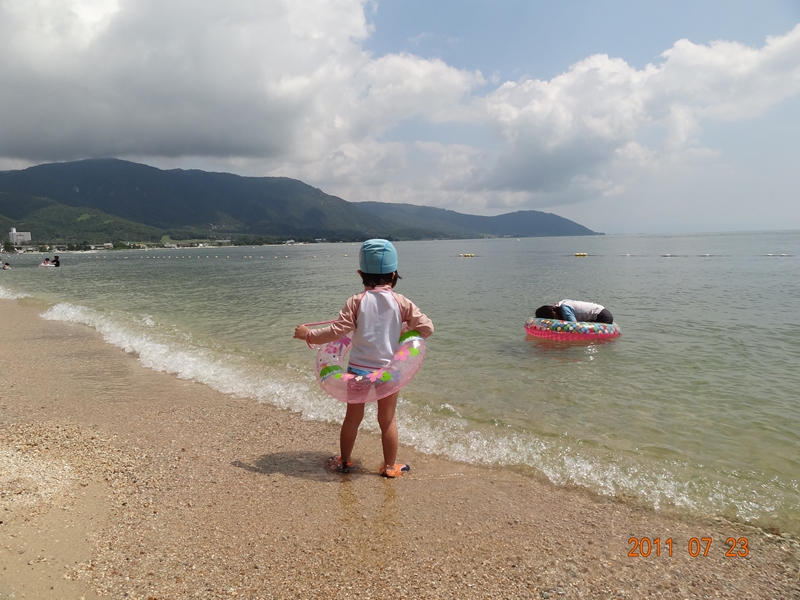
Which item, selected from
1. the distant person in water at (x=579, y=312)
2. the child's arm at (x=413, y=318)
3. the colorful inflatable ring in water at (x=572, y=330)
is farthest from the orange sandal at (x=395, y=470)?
the distant person in water at (x=579, y=312)

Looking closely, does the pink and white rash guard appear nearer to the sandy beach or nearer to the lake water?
the sandy beach

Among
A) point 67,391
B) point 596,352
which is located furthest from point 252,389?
point 596,352

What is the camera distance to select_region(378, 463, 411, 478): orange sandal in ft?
16.8

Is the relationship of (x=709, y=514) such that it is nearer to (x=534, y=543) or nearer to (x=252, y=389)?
(x=534, y=543)

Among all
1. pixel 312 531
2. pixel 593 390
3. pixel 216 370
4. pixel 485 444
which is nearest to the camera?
pixel 312 531

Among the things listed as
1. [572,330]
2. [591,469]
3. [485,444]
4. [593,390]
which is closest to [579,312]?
[572,330]

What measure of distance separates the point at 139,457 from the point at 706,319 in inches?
689

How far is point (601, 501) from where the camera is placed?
4.76 m

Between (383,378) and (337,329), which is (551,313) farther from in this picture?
(337,329)

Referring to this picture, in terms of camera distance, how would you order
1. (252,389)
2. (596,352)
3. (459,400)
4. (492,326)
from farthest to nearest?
1. (492,326)
2. (596,352)
3. (252,389)
4. (459,400)

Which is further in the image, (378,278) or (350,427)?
(350,427)

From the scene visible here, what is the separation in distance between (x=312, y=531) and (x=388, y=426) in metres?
1.37

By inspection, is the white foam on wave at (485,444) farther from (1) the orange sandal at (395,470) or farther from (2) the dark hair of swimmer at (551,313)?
(2) the dark hair of swimmer at (551,313)

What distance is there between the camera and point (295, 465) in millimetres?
5434
